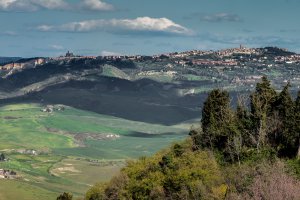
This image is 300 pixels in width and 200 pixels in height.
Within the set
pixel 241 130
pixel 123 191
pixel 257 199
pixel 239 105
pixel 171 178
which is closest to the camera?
pixel 257 199

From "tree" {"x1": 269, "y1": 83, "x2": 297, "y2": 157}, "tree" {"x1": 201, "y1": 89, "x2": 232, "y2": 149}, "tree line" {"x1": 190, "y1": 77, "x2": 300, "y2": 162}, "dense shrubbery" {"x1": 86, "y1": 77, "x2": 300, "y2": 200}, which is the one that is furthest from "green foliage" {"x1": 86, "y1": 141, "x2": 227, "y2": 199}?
"tree" {"x1": 269, "y1": 83, "x2": 297, "y2": 157}

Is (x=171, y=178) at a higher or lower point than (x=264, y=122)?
lower

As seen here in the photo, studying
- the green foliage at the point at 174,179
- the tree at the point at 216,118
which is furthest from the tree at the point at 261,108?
the green foliage at the point at 174,179

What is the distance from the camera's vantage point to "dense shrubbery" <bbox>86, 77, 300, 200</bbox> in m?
59.8

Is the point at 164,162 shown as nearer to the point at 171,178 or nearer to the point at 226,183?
the point at 171,178

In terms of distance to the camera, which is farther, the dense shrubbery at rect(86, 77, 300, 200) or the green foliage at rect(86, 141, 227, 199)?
the green foliage at rect(86, 141, 227, 199)

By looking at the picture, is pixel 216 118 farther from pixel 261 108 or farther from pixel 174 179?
pixel 174 179

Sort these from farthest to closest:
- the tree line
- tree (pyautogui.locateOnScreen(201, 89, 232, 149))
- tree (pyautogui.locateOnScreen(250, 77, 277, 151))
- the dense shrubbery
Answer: tree (pyautogui.locateOnScreen(201, 89, 232, 149)), tree (pyautogui.locateOnScreen(250, 77, 277, 151)), the tree line, the dense shrubbery

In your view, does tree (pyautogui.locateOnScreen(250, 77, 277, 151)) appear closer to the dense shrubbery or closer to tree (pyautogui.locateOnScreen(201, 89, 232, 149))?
the dense shrubbery

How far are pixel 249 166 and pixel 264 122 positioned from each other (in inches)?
577

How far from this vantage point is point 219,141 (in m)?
83.3

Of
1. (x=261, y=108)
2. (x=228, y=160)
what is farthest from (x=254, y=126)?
(x=228, y=160)

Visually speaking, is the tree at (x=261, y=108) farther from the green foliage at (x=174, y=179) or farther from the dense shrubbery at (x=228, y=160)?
the green foliage at (x=174, y=179)

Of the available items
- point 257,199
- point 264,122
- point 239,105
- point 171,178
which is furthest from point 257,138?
point 257,199
